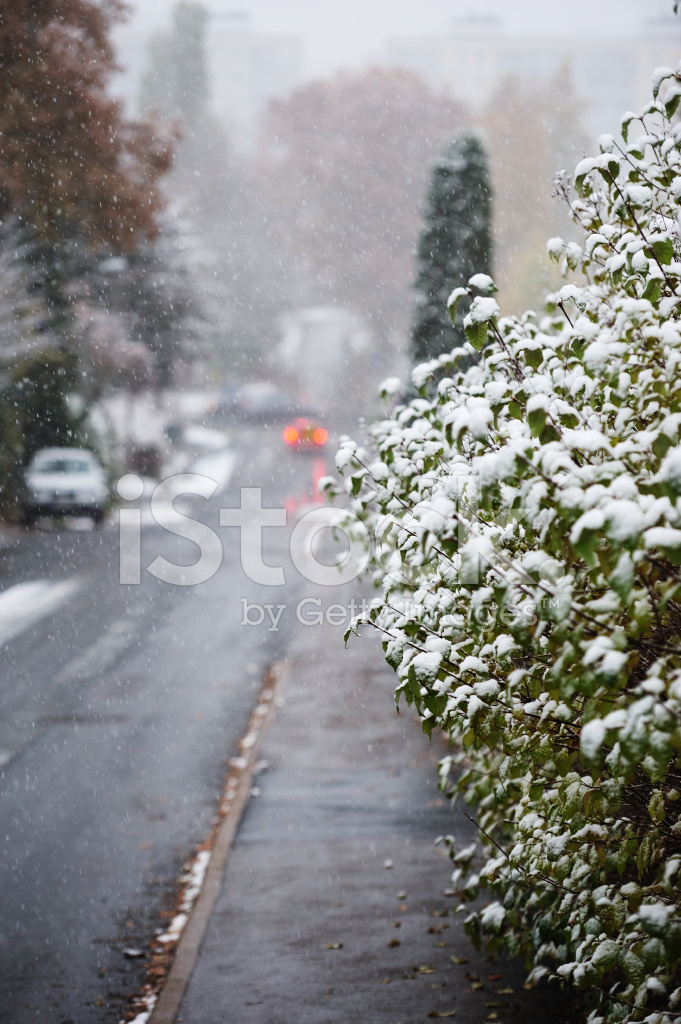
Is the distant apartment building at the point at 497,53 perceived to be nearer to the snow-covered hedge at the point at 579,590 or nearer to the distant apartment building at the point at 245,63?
the distant apartment building at the point at 245,63

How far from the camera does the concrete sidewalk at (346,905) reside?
16.4ft

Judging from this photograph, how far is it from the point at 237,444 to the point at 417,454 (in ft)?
124

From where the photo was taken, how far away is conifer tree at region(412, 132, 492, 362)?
33.2ft

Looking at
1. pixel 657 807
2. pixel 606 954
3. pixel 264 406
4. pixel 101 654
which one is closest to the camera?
pixel 657 807

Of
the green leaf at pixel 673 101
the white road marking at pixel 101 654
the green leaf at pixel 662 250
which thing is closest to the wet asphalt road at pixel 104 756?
the white road marking at pixel 101 654

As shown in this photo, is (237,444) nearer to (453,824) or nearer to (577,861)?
(453,824)

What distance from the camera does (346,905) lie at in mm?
6152

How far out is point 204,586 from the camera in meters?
17.5

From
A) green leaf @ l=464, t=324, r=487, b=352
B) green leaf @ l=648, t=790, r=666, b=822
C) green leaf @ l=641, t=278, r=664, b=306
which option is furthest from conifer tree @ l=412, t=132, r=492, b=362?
green leaf @ l=648, t=790, r=666, b=822

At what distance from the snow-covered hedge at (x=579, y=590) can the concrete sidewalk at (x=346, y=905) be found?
2.67 feet

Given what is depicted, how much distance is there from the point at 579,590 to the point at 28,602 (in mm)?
13434

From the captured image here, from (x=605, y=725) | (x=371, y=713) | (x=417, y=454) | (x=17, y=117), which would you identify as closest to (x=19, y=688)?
(x=371, y=713)

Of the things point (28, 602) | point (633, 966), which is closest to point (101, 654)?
point (28, 602)

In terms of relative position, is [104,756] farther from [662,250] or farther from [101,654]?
[662,250]
